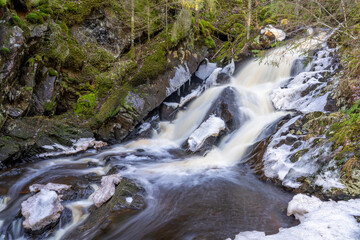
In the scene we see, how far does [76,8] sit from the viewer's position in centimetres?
966

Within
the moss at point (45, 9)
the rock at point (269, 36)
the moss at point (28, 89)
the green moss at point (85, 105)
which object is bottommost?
the green moss at point (85, 105)

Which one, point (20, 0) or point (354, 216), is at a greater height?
point (20, 0)

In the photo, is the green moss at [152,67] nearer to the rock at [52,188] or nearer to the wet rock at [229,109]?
the wet rock at [229,109]

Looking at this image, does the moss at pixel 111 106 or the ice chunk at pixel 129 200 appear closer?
the ice chunk at pixel 129 200

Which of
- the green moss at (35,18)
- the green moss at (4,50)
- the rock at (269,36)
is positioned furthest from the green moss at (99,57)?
the rock at (269,36)

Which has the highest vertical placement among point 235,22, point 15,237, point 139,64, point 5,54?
point 235,22

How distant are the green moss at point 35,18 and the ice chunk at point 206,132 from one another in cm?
691

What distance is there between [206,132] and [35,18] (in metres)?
7.26

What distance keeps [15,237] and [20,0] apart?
25.9ft

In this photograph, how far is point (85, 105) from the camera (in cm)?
888

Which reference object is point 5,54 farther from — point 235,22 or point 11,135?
point 235,22

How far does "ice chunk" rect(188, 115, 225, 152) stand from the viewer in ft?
23.5

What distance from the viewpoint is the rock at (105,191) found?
426cm

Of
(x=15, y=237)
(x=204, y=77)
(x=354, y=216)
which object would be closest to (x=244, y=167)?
(x=354, y=216)
